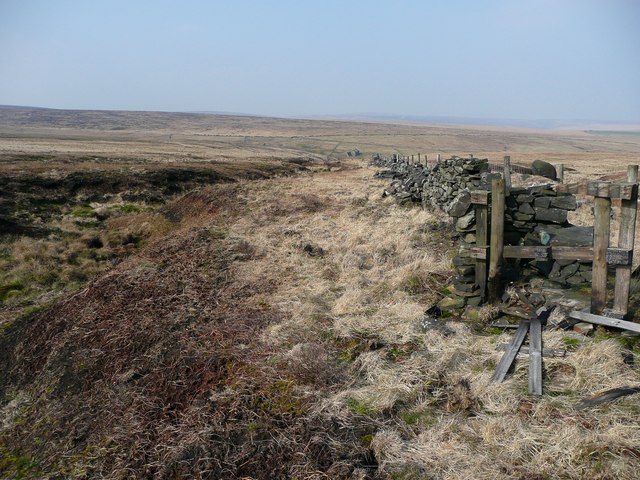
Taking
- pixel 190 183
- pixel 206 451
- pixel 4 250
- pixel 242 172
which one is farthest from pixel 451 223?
pixel 242 172

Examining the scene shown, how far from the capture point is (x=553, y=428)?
16.2ft

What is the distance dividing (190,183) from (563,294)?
88.5ft

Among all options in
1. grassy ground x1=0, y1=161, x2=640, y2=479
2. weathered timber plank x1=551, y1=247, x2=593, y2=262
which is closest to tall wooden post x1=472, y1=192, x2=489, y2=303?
grassy ground x1=0, y1=161, x2=640, y2=479

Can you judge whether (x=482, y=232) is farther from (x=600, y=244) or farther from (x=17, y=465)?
(x=17, y=465)

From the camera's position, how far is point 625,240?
279 inches

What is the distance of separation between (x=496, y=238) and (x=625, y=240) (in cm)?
199

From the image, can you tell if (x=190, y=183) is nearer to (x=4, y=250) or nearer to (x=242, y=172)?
(x=242, y=172)

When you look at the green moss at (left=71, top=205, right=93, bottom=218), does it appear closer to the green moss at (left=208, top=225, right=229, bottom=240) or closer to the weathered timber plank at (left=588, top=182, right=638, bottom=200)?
the green moss at (left=208, top=225, right=229, bottom=240)

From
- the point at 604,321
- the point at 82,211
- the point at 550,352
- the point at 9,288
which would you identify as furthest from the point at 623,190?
the point at 82,211

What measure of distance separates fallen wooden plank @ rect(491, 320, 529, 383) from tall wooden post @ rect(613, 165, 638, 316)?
1488mm

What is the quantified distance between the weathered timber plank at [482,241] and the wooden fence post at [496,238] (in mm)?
131

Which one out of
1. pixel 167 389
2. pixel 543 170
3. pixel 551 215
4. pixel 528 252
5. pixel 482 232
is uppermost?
pixel 543 170

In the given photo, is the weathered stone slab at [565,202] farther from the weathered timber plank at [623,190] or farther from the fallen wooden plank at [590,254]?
the weathered timber plank at [623,190]

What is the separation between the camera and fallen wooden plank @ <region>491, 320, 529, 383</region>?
6064 mm
